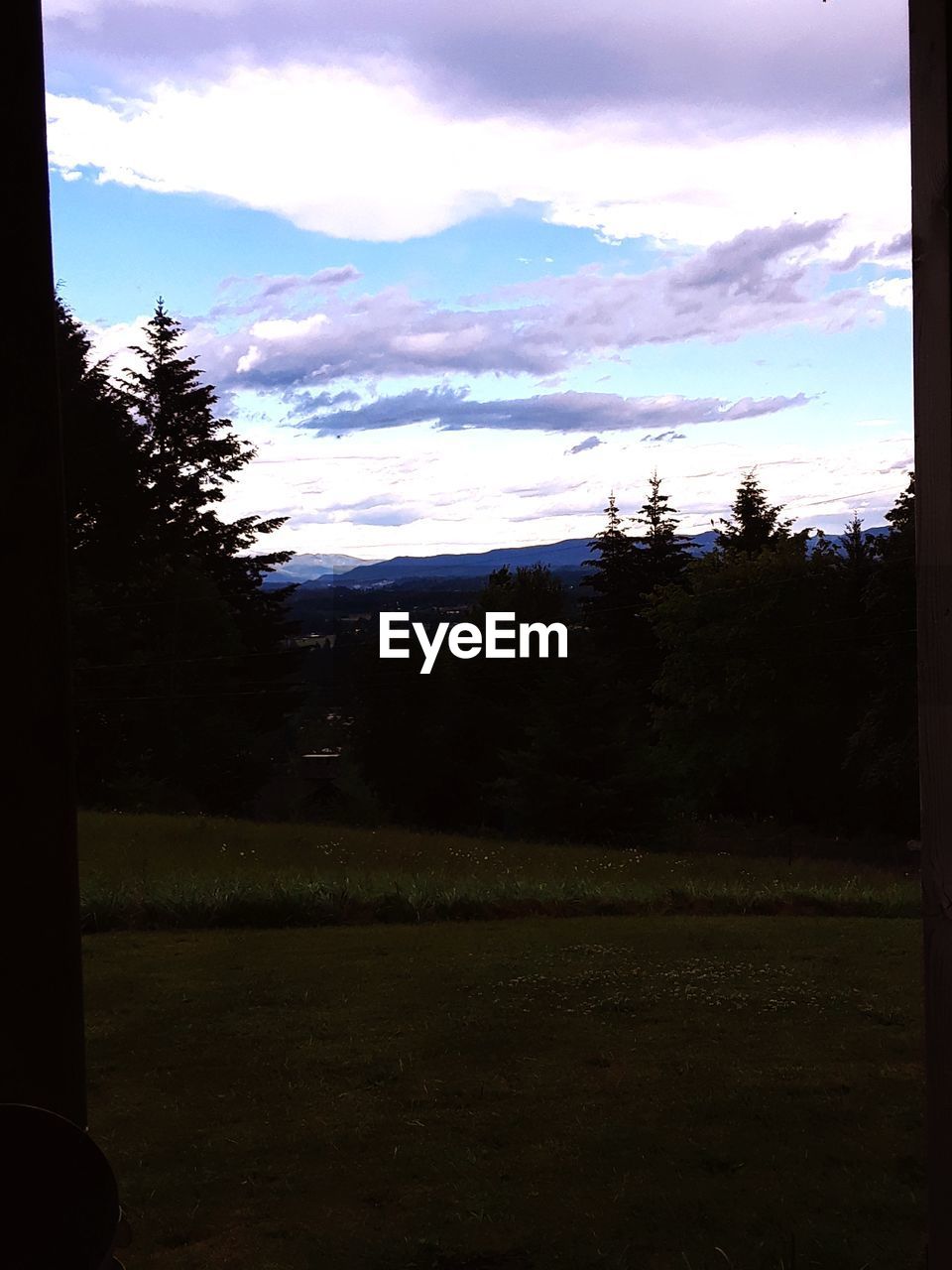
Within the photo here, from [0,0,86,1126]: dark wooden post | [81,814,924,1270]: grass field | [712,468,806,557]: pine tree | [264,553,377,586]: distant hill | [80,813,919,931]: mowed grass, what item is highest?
[712,468,806,557]: pine tree

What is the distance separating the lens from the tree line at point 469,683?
98.7 ft

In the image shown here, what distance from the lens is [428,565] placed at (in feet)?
170

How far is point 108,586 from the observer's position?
30.6 metres

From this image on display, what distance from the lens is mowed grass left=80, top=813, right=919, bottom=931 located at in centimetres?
1005

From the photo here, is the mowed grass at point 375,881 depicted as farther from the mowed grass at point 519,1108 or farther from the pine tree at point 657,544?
the pine tree at point 657,544

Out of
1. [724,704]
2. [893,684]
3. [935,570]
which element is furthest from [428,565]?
[935,570]

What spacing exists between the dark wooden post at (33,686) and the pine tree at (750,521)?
4363 cm

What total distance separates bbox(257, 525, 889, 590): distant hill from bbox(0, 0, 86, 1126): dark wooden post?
3856 centimetres

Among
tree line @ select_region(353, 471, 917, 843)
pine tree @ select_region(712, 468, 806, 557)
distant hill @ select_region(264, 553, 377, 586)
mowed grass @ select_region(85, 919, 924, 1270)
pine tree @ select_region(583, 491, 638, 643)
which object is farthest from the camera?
pine tree @ select_region(712, 468, 806, 557)

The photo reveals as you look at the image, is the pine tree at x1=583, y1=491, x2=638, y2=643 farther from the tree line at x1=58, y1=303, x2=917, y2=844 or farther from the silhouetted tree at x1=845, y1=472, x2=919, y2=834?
the silhouetted tree at x1=845, y1=472, x2=919, y2=834

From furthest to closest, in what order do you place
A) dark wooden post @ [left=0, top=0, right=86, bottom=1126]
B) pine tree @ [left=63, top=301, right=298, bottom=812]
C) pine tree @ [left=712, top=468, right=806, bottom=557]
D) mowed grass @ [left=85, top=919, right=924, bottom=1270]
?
pine tree @ [left=712, top=468, right=806, bottom=557]
pine tree @ [left=63, top=301, right=298, bottom=812]
mowed grass @ [left=85, top=919, right=924, bottom=1270]
dark wooden post @ [left=0, top=0, right=86, bottom=1126]

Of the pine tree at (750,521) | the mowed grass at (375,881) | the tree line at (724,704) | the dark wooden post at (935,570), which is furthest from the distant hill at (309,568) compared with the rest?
the dark wooden post at (935,570)

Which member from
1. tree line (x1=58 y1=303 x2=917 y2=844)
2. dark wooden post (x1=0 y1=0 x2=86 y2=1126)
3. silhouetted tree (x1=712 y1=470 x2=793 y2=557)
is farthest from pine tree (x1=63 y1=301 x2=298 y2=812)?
dark wooden post (x1=0 y1=0 x2=86 y2=1126)

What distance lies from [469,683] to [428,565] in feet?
47.1
